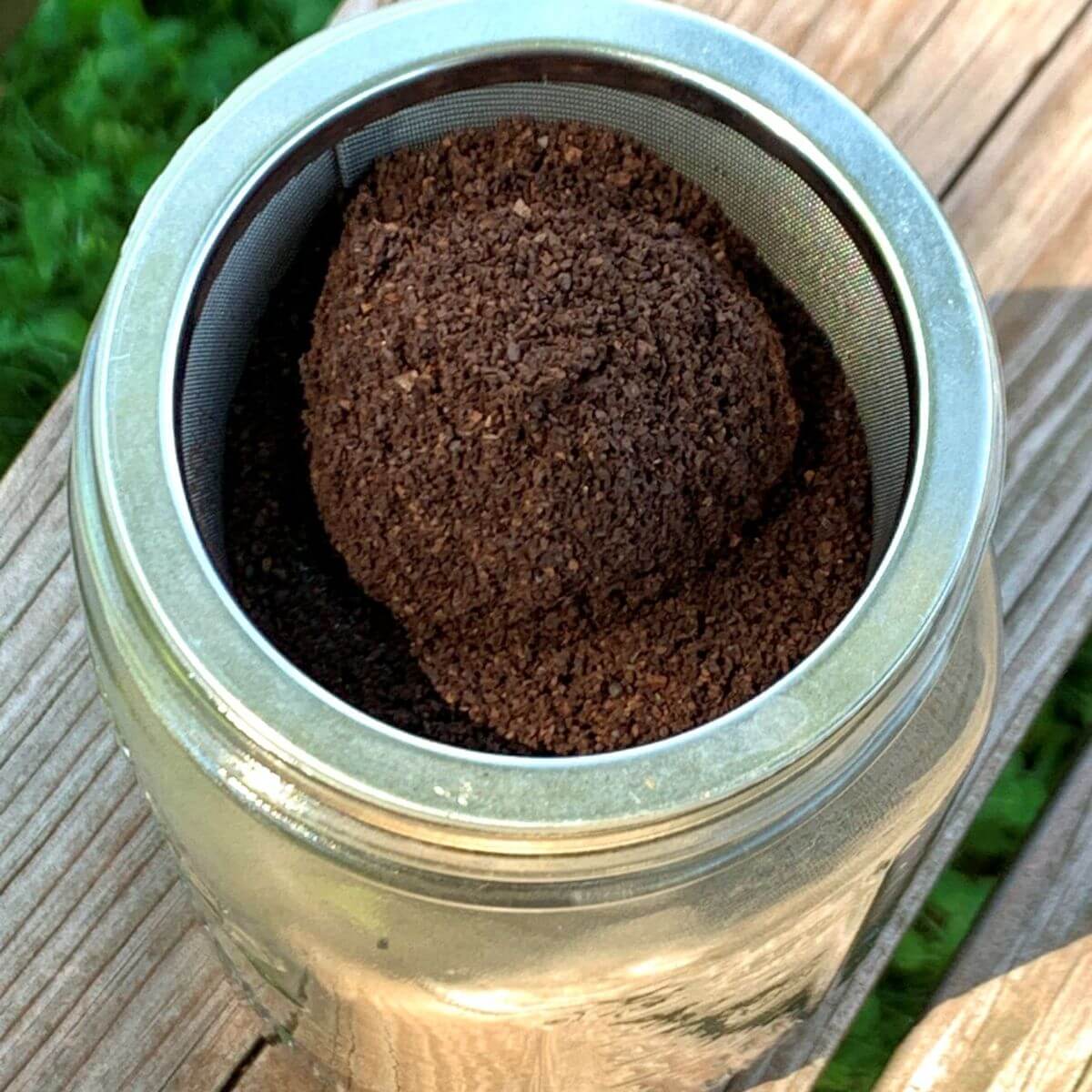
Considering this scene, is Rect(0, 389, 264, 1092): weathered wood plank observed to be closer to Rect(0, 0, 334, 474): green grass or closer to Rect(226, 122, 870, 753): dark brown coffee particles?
Rect(226, 122, 870, 753): dark brown coffee particles

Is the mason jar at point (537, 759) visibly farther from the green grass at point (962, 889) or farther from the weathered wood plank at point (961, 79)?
the green grass at point (962, 889)

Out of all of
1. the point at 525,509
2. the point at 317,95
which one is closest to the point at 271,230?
the point at 317,95

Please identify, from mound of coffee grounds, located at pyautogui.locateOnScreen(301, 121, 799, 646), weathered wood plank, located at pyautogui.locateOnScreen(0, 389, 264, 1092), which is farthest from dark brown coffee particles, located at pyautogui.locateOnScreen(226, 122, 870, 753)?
weathered wood plank, located at pyautogui.locateOnScreen(0, 389, 264, 1092)

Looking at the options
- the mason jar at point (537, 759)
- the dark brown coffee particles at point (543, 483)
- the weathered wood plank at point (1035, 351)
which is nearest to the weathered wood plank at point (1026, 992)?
the weathered wood plank at point (1035, 351)

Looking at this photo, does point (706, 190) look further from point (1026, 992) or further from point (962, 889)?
point (962, 889)

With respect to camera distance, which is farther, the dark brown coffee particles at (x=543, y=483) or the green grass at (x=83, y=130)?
the green grass at (x=83, y=130)

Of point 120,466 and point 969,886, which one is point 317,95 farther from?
point 969,886
